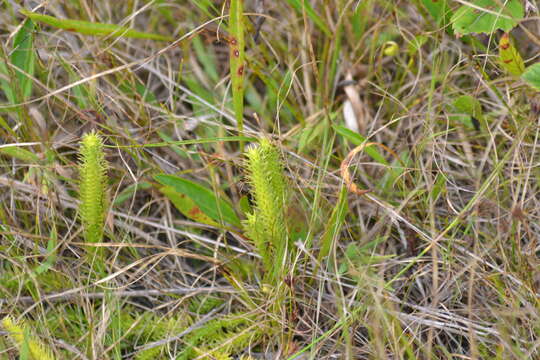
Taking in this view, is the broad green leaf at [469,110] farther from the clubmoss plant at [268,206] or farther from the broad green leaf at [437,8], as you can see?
the clubmoss plant at [268,206]

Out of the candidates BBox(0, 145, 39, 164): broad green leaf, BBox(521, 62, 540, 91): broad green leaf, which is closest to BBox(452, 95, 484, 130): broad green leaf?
BBox(521, 62, 540, 91): broad green leaf

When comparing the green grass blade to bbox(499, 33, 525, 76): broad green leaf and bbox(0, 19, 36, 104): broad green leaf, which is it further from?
bbox(0, 19, 36, 104): broad green leaf

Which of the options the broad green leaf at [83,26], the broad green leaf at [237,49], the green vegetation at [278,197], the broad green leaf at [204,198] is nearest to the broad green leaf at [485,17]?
the green vegetation at [278,197]

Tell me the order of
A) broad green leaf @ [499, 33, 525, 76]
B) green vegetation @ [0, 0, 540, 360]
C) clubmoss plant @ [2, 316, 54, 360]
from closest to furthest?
clubmoss plant @ [2, 316, 54, 360] → green vegetation @ [0, 0, 540, 360] → broad green leaf @ [499, 33, 525, 76]

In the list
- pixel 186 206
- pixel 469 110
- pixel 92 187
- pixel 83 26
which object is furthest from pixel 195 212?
pixel 469 110

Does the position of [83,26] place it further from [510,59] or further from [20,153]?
[510,59]
